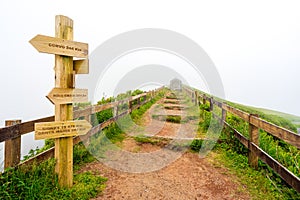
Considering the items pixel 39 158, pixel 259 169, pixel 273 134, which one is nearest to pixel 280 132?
pixel 273 134

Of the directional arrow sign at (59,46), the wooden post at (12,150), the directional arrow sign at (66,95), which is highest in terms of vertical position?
the directional arrow sign at (59,46)

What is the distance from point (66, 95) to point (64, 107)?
191 mm

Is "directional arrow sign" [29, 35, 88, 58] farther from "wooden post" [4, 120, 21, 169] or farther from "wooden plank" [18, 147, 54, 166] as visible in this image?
"wooden plank" [18, 147, 54, 166]

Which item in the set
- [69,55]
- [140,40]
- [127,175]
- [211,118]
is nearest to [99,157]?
[127,175]

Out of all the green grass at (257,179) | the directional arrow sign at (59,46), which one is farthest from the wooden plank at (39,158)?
the green grass at (257,179)

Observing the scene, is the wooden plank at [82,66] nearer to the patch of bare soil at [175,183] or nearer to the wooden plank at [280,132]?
the patch of bare soil at [175,183]

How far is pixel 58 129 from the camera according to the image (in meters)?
3.04

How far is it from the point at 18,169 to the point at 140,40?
388 inches

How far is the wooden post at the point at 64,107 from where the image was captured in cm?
311

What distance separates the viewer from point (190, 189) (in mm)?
3527

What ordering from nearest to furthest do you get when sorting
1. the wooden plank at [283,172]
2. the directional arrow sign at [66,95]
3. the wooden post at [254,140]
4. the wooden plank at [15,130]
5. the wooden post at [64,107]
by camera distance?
the wooden plank at [15,130] → the wooden plank at [283,172] → the directional arrow sign at [66,95] → the wooden post at [64,107] → the wooden post at [254,140]

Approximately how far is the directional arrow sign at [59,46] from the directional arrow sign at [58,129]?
100 cm

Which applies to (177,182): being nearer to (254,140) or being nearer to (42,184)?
(254,140)

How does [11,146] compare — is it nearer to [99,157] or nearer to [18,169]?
[18,169]
